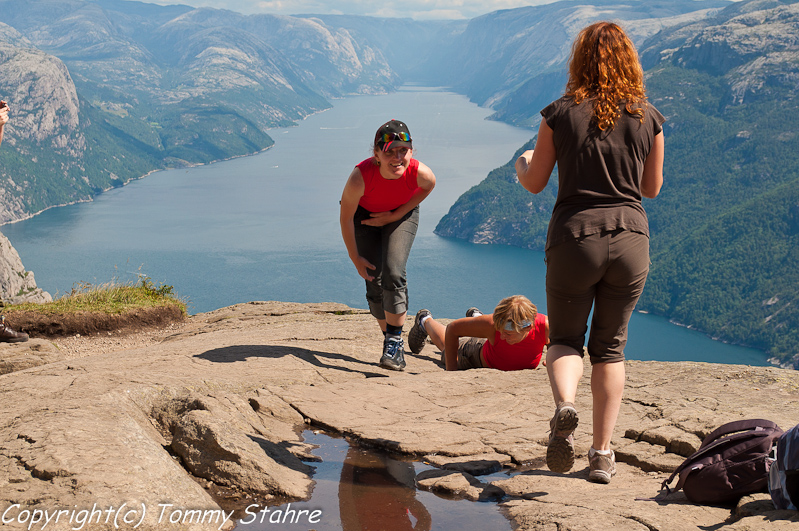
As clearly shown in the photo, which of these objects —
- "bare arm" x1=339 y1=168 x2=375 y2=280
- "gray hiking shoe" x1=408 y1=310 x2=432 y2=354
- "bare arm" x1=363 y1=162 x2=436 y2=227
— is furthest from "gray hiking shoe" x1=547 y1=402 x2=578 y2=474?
"gray hiking shoe" x1=408 y1=310 x2=432 y2=354

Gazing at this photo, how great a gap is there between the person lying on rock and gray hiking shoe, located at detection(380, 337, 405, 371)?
0.43 metres

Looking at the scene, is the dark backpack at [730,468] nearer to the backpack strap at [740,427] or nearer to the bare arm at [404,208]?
the backpack strap at [740,427]

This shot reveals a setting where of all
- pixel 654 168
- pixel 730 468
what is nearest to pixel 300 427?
pixel 730 468

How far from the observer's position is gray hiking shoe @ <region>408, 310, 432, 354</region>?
21.9ft

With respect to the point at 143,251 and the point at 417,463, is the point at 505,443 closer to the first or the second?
the point at 417,463

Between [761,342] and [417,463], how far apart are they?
11948 centimetres

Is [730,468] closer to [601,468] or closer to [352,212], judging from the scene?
[601,468]

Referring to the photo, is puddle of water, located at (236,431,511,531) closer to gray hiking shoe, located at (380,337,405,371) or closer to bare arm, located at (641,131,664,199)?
bare arm, located at (641,131,664,199)

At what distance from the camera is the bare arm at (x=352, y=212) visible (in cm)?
541

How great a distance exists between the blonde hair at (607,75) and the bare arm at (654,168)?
0.73ft

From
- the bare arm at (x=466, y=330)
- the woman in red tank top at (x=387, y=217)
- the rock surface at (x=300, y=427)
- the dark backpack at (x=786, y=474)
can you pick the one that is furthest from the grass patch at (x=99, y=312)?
the dark backpack at (x=786, y=474)

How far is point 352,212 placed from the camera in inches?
219

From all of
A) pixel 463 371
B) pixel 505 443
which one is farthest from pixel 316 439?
pixel 463 371

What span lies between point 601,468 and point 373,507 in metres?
1.20
